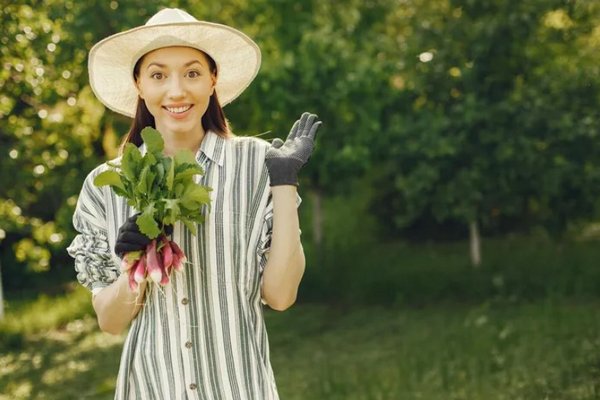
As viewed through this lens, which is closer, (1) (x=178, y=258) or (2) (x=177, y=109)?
(1) (x=178, y=258)

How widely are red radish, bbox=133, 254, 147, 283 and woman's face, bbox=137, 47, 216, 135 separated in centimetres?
38

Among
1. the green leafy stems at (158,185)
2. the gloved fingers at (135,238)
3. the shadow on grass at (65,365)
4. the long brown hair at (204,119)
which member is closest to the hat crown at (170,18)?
the long brown hair at (204,119)

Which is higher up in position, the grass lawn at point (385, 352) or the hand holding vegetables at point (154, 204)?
the hand holding vegetables at point (154, 204)

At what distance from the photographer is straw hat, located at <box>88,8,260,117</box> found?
102 inches

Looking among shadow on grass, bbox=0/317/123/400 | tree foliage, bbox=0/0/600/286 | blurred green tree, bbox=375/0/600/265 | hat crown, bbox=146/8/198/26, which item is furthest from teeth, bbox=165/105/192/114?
blurred green tree, bbox=375/0/600/265

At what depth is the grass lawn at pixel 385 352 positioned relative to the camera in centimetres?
611

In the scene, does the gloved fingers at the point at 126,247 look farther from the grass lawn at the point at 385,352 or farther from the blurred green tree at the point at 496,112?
the blurred green tree at the point at 496,112

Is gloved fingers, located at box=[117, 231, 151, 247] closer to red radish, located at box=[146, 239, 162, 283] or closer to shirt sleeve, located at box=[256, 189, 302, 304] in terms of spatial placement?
red radish, located at box=[146, 239, 162, 283]

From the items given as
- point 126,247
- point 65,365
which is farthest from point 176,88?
point 65,365

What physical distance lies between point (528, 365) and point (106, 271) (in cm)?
433

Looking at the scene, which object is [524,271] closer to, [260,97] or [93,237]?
[260,97]

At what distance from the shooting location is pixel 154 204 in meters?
2.39

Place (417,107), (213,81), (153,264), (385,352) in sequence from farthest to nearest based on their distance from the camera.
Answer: (417,107), (385,352), (213,81), (153,264)

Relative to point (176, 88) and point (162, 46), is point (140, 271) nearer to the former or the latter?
point (176, 88)
